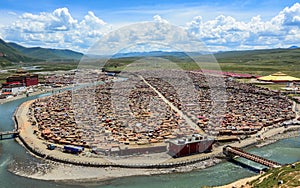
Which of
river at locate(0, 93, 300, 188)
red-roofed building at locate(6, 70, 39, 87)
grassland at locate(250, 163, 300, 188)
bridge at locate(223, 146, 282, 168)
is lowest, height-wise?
river at locate(0, 93, 300, 188)

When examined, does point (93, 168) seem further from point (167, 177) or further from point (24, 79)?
point (24, 79)

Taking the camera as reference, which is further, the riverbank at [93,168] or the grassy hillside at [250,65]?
the grassy hillside at [250,65]

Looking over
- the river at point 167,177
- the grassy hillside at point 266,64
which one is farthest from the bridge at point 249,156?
the grassy hillside at point 266,64

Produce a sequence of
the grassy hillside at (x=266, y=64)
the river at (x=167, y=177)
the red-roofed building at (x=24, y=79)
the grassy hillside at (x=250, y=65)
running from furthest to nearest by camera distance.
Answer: the grassy hillside at (x=266, y=64) → the grassy hillside at (x=250, y=65) → the red-roofed building at (x=24, y=79) → the river at (x=167, y=177)

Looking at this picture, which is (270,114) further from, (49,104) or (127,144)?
(49,104)

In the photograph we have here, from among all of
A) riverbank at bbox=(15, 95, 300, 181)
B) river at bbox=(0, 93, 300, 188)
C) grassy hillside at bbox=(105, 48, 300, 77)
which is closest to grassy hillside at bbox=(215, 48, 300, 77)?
grassy hillside at bbox=(105, 48, 300, 77)

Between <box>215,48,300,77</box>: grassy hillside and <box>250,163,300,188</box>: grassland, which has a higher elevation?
<box>215,48,300,77</box>: grassy hillside

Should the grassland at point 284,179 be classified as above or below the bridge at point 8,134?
above

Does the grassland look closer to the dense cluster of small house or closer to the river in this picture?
the river

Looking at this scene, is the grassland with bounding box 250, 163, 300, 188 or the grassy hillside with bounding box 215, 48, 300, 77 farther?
the grassy hillside with bounding box 215, 48, 300, 77

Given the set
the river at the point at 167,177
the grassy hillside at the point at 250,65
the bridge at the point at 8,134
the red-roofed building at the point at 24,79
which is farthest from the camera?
the grassy hillside at the point at 250,65

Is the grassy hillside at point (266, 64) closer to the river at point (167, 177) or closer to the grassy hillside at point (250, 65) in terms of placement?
the grassy hillside at point (250, 65)
